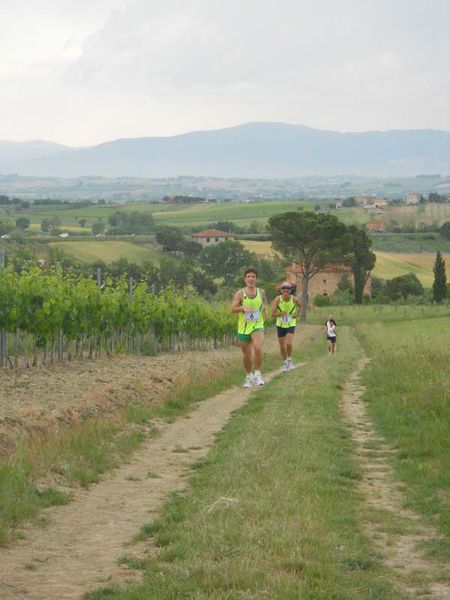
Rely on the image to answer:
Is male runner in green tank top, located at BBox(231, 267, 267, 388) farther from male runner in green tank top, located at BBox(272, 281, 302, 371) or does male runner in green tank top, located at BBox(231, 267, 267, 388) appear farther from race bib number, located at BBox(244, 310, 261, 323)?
male runner in green tank top, located at BBox(272, 281, 302, 371)

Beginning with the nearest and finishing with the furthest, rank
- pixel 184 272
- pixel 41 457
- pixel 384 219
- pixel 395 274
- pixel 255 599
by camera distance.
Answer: pixel 255 599 → pixel 41 457 → pixel 184 272 → pixel 395 274 → pixel 384 219

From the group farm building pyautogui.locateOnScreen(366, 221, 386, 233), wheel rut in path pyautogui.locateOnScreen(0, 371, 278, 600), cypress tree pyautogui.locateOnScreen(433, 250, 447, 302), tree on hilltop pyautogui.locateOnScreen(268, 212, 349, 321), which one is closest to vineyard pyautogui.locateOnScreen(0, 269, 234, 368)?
wheel rut in path pyautogui.locateOnScreen(0, 371, 278, 600)

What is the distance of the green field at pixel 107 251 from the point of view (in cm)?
8412

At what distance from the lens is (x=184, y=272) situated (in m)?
72.5

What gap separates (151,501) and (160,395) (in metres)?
7.65

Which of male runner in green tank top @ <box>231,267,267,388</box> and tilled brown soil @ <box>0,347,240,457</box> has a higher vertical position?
male runner in green tank top @ <box>231,267,267,388</box>

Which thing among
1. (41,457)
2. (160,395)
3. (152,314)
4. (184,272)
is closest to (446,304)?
(184,272)

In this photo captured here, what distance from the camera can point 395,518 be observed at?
7.79 m

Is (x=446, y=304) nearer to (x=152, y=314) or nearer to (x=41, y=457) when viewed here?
(x=152, y=314)

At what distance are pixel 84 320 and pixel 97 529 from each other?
14698 mm

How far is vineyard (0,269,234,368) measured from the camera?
756 inches

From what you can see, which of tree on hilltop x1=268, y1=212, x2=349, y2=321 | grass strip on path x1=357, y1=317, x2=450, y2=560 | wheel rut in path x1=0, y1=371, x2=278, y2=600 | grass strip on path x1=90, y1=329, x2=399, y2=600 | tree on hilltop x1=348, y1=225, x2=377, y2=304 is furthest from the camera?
tree on hilltop x1=348, y1=225, x2=377, y2=304

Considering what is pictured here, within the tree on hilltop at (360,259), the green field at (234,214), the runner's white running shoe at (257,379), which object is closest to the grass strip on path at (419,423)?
the runner's white running shoe at (257,379)

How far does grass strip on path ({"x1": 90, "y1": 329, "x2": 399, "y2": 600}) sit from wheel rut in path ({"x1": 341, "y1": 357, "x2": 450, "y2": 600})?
13 centimetres
